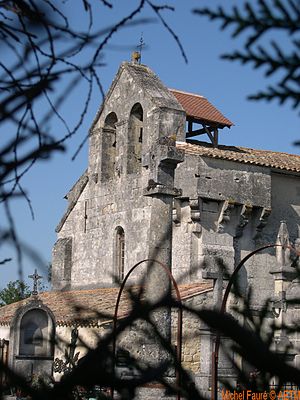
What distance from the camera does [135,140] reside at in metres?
21.0

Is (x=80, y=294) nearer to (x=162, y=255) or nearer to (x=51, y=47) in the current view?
(x=162, y=255)

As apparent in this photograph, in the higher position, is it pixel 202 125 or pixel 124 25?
pixel 202 125

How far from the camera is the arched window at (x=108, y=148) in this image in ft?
73.5

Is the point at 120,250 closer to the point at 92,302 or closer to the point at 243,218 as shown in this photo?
the point at 92,302

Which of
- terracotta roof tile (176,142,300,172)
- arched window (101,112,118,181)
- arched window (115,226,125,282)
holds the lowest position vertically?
arched window (115,226,125,282)

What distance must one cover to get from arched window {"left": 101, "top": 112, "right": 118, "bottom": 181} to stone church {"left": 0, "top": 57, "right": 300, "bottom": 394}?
3 cm

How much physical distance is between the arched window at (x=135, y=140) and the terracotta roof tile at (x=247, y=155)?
62.1 inches

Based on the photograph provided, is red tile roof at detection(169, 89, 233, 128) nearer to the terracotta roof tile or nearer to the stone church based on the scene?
the stone church

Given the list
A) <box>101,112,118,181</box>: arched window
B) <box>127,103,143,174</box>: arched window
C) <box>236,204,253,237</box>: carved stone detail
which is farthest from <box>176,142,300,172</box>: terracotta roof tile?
<box>101,112,118,181</box>: arched window

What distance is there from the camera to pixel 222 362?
16.4m

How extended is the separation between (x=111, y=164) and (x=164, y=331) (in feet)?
29.8

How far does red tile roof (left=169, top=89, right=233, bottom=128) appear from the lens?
20.8m

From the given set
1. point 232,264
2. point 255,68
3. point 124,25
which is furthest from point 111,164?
point 124,25

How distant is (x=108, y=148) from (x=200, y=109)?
2.98m
